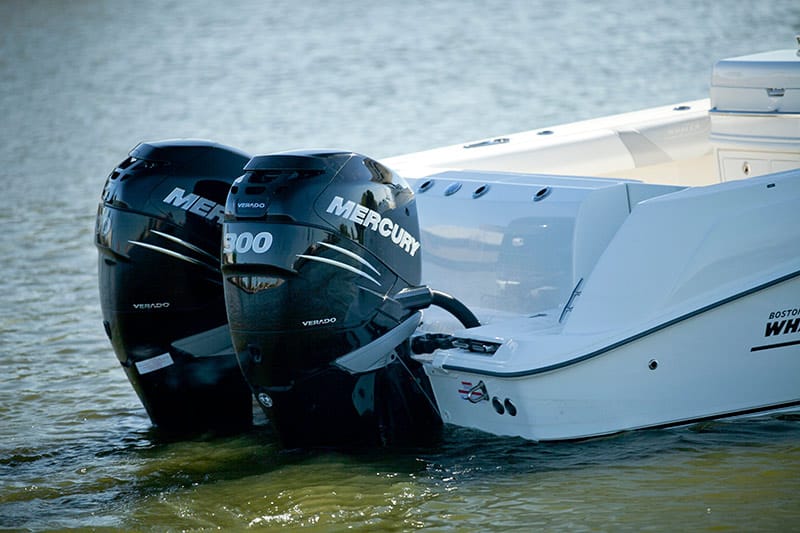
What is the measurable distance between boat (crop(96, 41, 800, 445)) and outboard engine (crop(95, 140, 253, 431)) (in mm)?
15

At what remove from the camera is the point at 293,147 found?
12336 mm

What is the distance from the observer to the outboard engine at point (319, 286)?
407cm

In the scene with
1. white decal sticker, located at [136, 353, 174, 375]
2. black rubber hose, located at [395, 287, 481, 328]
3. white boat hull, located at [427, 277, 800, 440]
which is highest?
black rubber hose, located at [395, 287, 481, 328]

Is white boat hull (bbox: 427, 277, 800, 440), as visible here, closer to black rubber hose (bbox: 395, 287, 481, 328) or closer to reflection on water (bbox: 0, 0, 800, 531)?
reflection on water (bbox: 0, 0, 800, 531)

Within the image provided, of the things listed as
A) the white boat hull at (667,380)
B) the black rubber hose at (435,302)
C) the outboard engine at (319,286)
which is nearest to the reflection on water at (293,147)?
the white boat hull at (667,380)

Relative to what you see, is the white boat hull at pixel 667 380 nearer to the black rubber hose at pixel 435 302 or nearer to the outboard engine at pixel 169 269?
the black rubber hose at pixel 435 302

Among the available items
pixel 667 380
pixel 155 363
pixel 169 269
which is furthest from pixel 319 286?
pixel 667 380

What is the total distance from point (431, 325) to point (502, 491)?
92cm

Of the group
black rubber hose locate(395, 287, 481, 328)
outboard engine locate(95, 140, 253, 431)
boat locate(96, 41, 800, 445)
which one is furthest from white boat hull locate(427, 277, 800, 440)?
outboard engine locate(95, 140, 253, 431)

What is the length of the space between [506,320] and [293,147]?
7960 millimetres

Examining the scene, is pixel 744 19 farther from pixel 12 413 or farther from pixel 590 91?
pixel 12 413

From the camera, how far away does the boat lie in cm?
411

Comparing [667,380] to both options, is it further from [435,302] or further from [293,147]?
[293,147]

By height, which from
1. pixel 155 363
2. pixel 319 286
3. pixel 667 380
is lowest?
pixel 667 380
